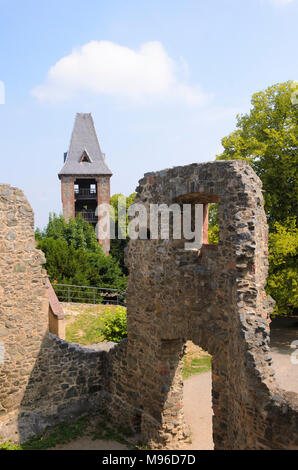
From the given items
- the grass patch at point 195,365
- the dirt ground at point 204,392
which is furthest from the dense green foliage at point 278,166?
the grass patch at point 195,365

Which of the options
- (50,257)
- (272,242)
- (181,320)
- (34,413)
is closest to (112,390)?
(34,413)

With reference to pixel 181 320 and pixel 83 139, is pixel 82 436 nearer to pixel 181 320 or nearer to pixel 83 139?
pixel 181 320

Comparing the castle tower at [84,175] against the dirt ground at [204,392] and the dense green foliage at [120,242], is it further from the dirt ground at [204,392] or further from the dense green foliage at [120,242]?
the dirt ground at [204,392]

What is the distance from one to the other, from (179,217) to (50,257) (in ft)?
50.7

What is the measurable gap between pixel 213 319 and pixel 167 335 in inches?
45.2

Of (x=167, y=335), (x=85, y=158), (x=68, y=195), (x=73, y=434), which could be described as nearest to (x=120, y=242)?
(x=68, y=195)

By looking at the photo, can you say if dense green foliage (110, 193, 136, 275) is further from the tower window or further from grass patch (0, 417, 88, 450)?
grass patch (0, 417, 88, 450)

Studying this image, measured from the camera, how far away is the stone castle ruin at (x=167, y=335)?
18.2 feet

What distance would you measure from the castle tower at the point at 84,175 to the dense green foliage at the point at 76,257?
9.69ft

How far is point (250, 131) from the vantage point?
1567 cm

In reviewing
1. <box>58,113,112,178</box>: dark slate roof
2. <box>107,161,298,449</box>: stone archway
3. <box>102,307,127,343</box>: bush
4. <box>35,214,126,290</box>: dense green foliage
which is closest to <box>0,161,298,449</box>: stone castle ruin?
<box>107,161,298,449</box>: stone archway

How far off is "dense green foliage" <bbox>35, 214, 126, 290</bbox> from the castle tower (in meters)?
2.95

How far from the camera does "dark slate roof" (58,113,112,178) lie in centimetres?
3008
